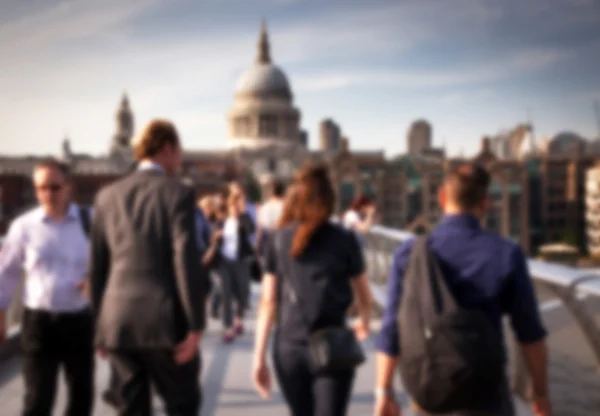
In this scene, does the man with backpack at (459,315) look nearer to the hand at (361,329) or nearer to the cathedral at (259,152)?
the hand at (361,329)

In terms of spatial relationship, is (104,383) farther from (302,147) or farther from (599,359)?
(302,147)

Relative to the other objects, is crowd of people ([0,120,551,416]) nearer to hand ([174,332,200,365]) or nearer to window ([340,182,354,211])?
hand ([174,332,200,365])

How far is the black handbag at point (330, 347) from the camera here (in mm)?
3523

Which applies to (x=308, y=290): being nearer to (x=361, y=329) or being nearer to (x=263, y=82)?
(x=361, y=329)

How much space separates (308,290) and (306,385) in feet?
1.33

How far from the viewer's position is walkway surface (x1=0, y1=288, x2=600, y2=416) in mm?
4262

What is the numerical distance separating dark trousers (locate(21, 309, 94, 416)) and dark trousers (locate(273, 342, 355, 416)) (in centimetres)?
122

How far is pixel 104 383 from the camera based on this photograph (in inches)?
253

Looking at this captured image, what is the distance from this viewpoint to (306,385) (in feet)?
12.0

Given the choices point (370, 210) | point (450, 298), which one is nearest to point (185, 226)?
point (450, 298)

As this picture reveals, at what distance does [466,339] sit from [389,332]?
1.24 feet

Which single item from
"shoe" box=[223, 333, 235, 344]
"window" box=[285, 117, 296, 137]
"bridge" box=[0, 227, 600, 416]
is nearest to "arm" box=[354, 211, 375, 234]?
"bridge" box=[0, 227, 600, 416]

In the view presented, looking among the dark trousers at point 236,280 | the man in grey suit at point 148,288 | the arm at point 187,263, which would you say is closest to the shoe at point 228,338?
the dark trousers at point 236,280

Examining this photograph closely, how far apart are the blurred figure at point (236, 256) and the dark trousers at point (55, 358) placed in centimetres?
409
